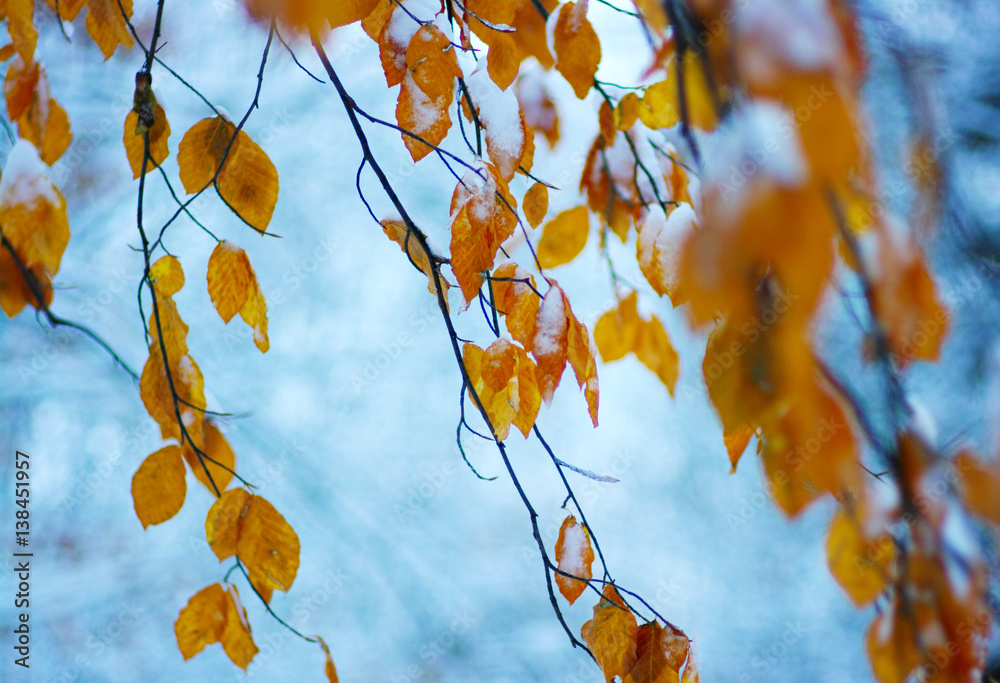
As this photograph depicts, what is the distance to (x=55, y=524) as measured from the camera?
1.58 meters

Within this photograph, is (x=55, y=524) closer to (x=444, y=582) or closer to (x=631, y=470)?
(x=444, y=582)

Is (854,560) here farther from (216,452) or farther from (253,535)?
(216,452)

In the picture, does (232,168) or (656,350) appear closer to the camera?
(232,168)

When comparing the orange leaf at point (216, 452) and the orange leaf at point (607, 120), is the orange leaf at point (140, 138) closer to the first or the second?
the orange leaf at point (216, 452)

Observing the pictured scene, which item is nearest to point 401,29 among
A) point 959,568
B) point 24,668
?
point 959,568

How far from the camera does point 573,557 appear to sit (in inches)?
22.5

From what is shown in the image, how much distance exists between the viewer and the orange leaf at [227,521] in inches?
22.3

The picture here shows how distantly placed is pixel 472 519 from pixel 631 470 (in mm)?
435

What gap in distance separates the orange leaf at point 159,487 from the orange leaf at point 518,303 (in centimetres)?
32

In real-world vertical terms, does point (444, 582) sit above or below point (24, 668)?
above

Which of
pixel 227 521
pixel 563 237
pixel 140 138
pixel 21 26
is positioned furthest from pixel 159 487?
pixel 563 237

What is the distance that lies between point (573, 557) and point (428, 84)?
402 mm

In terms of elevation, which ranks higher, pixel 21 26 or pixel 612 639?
pixel 21 26

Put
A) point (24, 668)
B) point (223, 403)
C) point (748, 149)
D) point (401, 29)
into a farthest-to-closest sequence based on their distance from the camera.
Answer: point (223, 403) → point (24, 668) → point (401, 29) → point (748, 149)
